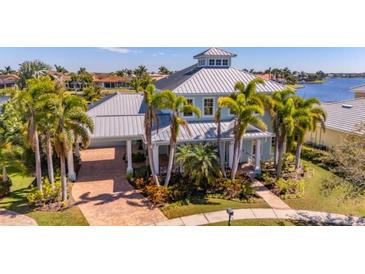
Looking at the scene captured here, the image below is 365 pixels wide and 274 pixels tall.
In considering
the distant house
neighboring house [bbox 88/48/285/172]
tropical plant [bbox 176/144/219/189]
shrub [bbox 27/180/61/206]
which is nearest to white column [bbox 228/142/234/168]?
neighboring house [bbox 88/48/285/172]

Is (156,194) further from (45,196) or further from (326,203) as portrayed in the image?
(326,203)

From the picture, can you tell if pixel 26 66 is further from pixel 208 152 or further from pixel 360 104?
pixel 360 104

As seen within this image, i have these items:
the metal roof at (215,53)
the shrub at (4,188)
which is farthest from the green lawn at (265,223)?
the metal roof at (215,53)

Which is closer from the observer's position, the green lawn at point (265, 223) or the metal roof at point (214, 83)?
the green lawn at point (265, 223)

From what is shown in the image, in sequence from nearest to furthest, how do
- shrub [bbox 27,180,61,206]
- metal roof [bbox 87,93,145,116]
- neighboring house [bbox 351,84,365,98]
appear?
shrub [bbox 27,180,61,206]
metal roof [bbox 87,93,145,116]
neighboring house [bbox 351,84,365,98]

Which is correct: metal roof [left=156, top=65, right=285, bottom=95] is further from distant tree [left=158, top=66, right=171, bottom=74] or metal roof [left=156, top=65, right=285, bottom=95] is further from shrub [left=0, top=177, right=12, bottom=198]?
distant tree [left=158, top=66, right=171, bottom=74]

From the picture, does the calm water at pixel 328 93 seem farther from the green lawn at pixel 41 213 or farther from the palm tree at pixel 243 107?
the green lawn at pixel 41 213
